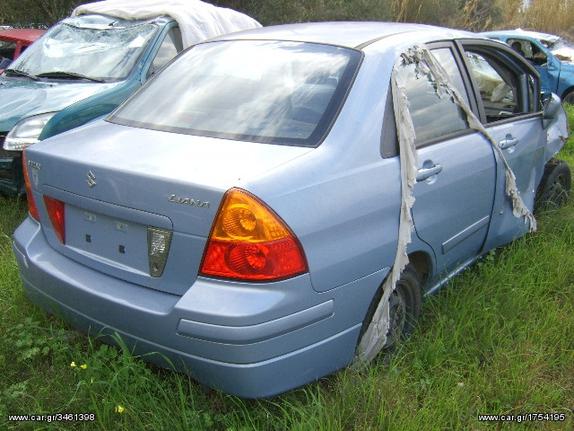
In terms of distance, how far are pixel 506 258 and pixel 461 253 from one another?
69 cm

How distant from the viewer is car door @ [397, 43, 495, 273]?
111 inches

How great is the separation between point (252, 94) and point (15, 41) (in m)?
5.67

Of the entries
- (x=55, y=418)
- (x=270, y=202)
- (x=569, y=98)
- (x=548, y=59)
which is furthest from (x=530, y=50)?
(x=55, y=418)

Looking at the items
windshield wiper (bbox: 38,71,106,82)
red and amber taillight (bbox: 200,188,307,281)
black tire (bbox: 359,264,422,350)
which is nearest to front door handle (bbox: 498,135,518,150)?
black tire (bbox: 359,264,422,350)

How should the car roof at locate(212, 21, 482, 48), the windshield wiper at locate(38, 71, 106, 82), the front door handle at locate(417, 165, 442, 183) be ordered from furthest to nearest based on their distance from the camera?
the windshield wiper at locate(38, 71, 106, 82) < the car roof at locate(212, 21, 482, 48) < the front door handle at locate(417, 165, 442, 183)

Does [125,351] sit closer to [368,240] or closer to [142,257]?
[142,257]

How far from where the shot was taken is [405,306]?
2902 mm

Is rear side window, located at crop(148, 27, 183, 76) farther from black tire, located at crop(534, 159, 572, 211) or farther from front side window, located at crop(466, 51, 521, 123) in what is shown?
black tire, located at crop(534, 159, 572, 211)

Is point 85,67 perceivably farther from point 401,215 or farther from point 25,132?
point 401,215

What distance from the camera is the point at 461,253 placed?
330cm

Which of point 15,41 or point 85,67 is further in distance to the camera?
point 15,41

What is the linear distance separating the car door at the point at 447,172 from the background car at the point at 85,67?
2565mm

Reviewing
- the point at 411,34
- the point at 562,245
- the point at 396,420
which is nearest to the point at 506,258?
the point at 562,245

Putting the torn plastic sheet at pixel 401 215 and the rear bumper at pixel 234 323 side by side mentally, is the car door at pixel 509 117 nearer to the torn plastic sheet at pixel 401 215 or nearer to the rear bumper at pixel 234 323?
the torn plastic sheet at pixel 401 215
